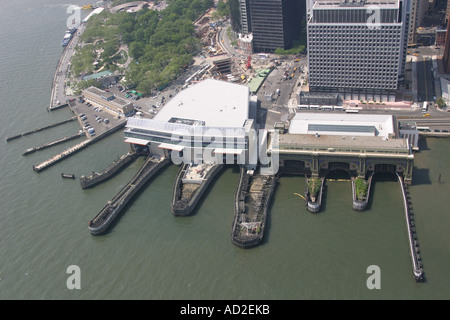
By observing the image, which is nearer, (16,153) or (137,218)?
(137,218)

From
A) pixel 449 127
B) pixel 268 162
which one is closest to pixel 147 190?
pixel 268 162

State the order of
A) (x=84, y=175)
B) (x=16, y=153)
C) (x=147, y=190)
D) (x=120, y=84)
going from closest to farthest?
(x=147, y=190)
(x=84, y=175)
(x=16, y=153)
(x=120, y=84)

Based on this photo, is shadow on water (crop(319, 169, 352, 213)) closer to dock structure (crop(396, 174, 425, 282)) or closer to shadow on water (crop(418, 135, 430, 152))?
dock structure (crop(396, 174, 425, 282))

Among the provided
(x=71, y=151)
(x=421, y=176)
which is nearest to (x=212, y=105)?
(x=71, y=151)

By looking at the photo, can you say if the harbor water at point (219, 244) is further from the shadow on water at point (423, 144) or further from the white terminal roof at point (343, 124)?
the white terminal roof at point (343, 124)

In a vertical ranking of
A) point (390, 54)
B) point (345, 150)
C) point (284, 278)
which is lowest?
point (284, 278)

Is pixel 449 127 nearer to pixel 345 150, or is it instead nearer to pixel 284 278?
pixel 345 150

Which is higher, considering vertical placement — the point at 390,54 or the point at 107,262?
the point at 390,54

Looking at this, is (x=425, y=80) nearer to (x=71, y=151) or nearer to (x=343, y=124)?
(x=343, y=124)
